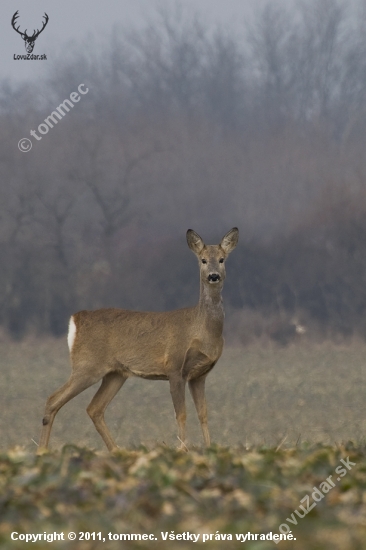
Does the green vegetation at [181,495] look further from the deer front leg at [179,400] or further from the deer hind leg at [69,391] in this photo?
the deer hind leg at [69,391]

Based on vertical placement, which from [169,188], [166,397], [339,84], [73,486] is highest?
[339,84]

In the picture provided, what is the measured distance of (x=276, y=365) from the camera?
19.7 metres

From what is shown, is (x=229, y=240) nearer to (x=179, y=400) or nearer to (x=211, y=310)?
(x=211, y=310)

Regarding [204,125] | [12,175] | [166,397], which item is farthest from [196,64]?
[166,397]

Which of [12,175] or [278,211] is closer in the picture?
[278,211]

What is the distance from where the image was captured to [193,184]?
30.8m

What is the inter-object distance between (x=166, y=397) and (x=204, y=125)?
16.4 metres

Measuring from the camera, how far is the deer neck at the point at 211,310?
10.2 m

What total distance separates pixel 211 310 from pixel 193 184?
2069 cm

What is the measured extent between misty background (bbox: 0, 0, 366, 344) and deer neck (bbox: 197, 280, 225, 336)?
42.2 ft

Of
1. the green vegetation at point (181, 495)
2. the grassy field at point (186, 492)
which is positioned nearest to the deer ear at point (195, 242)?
the grassy field at point (186, 492)

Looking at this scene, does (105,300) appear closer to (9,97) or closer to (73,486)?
(9,97)

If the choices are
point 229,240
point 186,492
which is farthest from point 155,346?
point 186,492

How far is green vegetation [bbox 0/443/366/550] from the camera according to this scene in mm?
4938
